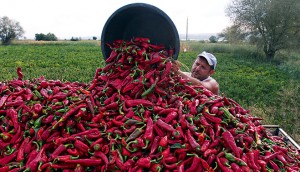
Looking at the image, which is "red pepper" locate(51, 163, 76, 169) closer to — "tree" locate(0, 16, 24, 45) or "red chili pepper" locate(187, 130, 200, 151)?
"red chili pepper" locate(187, 130, 200, 151)

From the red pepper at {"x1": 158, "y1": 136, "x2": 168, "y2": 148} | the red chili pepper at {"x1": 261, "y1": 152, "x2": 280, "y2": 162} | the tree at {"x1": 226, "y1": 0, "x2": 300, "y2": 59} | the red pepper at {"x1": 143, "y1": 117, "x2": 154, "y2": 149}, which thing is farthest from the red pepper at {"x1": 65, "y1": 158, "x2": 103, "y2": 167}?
the tree at {"x1": 226, "y1": 0, "x2": 300, "y2": 59}

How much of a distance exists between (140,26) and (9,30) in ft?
212

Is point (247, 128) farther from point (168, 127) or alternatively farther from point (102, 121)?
point (102, 121)

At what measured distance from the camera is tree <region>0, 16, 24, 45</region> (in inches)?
2395

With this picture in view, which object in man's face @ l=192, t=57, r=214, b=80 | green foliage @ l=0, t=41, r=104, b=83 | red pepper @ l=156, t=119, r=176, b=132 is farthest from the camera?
green foliage @ l=0, t=41, r=104, b=83

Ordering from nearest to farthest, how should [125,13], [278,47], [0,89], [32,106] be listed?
[32,106] → [0,89] → [125,13] → [278,47]

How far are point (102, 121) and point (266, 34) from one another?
3442cm

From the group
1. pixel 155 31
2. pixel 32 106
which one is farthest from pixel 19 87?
pixel 155 31

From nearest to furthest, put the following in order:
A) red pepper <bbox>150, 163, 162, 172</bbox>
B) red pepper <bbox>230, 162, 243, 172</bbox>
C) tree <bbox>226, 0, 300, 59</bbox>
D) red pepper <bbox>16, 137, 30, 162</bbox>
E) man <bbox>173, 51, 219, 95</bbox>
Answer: red pepper <bbox>150, 163, 162, 172</bbox> → red pepper <bbox>230, 162, 243, 172</bbox> → red pepper <bbox>16, 137, 30, 162</bbox> → man <bbox>173, 51, 219, 95</bbox> → tree <bbox>226, 0, 300, 59</bbox>

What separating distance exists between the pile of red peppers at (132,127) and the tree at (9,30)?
6108cm

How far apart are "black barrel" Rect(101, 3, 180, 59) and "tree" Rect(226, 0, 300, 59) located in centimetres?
3107

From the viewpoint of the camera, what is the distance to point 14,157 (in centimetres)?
330

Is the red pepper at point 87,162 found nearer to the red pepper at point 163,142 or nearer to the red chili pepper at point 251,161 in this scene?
the red pepper at point 163,142

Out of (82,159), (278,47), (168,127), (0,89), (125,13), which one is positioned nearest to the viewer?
(82,159)
